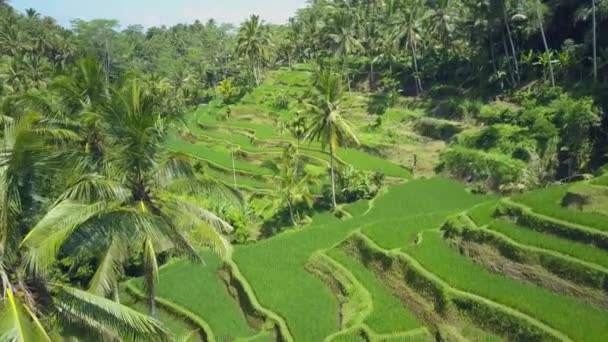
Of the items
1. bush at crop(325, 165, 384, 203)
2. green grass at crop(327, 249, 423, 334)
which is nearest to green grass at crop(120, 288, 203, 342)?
green grass at crop(327, 249, 423, 334)

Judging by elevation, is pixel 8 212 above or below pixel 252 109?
above

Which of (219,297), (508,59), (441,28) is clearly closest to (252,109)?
(441,28)

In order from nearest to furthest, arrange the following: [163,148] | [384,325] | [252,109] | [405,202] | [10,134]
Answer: [10,134] → [163,148] → [384,325] → [405,202] → [252,109]

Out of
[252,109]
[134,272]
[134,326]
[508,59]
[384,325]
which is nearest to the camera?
[134,326]

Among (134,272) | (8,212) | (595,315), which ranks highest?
(8,212)

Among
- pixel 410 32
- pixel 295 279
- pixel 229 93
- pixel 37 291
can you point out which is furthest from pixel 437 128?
pixel 37 291

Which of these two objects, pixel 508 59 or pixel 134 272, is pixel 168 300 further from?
pixel 508 59

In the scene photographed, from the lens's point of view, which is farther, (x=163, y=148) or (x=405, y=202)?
(x=405, y=202)

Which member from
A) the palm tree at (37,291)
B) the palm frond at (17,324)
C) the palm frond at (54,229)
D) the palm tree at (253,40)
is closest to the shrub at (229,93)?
the palm tree at (253,40)
